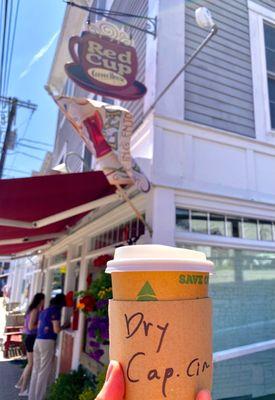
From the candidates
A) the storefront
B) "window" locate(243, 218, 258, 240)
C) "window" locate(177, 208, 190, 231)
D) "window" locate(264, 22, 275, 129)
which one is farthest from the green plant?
"window" locate(264, 22, 275, 129)

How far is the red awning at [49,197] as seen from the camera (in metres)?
3.36

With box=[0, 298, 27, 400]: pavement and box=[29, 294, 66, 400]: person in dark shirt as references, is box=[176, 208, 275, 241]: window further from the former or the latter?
box=[0, 298, 27, 400]: pavement

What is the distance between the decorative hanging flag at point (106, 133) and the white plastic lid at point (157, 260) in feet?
6.22

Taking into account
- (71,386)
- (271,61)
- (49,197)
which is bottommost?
(71,386)

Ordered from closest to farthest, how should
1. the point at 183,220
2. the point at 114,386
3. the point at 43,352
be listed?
1. the point at 114,386
2. the point at 183,220
3. the point at 43,352

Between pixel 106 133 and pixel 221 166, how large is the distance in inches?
78.2

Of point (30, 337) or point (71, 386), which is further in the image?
point (30, 337)

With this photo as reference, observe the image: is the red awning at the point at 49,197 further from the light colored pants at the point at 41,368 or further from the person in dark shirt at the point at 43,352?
the light colored pants at the point at 41,368

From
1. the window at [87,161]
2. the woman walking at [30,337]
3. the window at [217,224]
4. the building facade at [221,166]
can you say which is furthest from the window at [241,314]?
the window at [87,161]

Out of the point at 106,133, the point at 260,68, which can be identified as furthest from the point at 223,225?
the point at 260,68

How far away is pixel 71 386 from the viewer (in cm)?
514

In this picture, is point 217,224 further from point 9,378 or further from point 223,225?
point 9,378

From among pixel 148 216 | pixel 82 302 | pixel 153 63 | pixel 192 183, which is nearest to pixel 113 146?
pixel 148 216

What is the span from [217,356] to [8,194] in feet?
9.72
